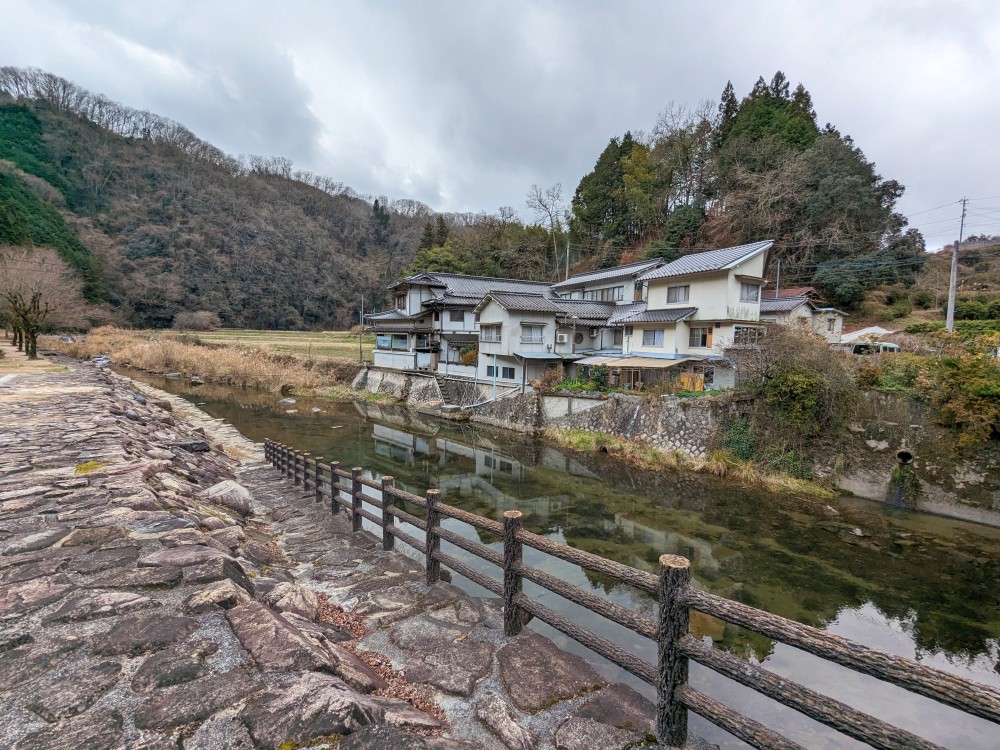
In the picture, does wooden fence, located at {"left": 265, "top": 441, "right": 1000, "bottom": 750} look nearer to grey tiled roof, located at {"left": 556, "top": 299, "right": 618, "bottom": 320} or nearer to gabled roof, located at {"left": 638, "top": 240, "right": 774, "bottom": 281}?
gabled roof, located at {"left": 638, "top": 240, "right": 774, "bottom": 281}

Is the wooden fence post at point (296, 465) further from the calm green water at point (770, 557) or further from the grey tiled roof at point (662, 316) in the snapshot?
the grey tiled roof at point (662, 316)

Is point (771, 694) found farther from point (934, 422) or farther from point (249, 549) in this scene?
point (934, 422)

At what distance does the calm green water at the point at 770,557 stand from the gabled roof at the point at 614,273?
59.4ft

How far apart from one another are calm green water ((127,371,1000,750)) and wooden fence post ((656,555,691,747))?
242cm

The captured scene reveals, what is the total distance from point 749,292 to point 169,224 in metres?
89.2

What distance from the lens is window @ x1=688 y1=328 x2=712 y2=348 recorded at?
22.4 m

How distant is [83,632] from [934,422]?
65.9 ft

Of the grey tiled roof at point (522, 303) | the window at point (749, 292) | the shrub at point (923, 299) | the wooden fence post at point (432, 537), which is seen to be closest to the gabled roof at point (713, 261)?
the window at point (749, 292)

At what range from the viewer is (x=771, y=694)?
2549mm

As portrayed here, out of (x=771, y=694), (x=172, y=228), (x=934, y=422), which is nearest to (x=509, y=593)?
(x=771, y=694)

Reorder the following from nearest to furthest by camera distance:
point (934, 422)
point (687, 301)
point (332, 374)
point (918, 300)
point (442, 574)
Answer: point (442, 574) → point (934, 422) → point (687, 301) → point (918, 300) → point (332, 374)

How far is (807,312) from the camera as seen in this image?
2623cm

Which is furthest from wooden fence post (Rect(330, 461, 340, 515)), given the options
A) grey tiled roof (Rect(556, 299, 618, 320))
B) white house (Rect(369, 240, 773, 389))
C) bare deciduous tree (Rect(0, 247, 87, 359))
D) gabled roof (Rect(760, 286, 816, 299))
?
gabled roof (Rect(760, 286, 816, 299))

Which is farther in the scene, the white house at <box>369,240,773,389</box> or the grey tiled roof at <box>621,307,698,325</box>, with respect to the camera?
the grey tiled roof at <box>621,307,698,325</box>
